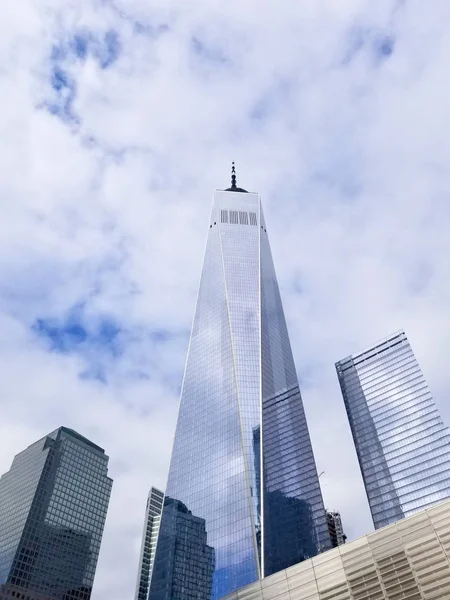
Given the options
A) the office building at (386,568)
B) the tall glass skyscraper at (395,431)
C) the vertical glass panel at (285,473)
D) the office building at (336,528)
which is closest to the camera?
→ the office building at (386,568)

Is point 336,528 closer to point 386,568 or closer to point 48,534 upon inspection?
point 48,534

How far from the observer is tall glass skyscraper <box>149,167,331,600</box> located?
116938mm

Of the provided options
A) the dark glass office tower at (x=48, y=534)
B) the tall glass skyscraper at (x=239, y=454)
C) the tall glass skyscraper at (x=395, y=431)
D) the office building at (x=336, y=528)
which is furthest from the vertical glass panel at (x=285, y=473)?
the dark glass office tower at (x=48, y=534)

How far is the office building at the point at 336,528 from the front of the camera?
6206 inches

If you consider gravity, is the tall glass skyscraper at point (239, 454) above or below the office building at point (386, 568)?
above

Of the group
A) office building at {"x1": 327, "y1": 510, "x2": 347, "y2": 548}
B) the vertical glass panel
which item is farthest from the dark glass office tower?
the vertical glass panel

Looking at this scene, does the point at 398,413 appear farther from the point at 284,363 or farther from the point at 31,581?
the point at 31,581

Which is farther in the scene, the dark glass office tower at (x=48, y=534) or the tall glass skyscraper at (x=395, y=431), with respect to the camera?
the dark glass office tower at (x=48, y=534)

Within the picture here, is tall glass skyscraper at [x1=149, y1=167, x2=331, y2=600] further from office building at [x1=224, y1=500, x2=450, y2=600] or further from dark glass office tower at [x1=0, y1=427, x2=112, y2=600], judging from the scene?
dark glass office tower at [x1=0, y1=427, x2=112, y2=600]

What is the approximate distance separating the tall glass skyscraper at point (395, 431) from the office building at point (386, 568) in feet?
266

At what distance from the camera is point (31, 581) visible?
16888 cm

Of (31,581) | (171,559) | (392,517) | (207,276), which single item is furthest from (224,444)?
(31,581)

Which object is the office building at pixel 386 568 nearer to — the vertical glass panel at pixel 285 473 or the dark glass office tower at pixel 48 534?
the vertical glass panel at pixel 285 473

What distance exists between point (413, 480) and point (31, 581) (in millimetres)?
115410
